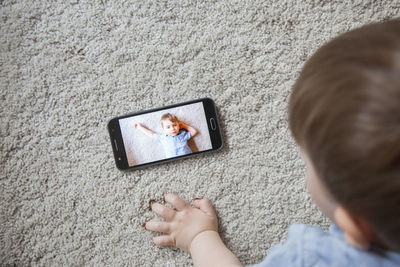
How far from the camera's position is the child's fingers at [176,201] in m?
0.56

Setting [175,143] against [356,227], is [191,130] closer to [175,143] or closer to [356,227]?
[175,143]

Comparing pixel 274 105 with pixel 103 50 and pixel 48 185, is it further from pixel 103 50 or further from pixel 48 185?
pixel 48 185

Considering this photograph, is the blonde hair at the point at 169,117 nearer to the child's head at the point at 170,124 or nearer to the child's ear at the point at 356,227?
the child's head at the point at 170,124

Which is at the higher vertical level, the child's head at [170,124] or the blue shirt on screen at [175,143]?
the child's head at [170,124]

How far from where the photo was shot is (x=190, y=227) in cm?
55

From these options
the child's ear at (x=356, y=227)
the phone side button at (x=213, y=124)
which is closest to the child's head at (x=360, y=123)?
the child's ear at (x=356, y=227)

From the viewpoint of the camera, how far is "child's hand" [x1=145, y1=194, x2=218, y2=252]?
21.6 inches

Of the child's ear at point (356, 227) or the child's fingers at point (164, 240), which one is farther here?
the child's fingers at point (164, 240)

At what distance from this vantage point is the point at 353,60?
0.27m

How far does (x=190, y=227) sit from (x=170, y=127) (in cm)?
17

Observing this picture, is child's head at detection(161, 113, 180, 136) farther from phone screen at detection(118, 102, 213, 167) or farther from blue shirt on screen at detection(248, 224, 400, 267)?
blue shirt on screen at detection(248, 224, 400, 267)

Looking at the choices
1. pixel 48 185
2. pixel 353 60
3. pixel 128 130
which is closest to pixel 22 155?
pixel 48 185

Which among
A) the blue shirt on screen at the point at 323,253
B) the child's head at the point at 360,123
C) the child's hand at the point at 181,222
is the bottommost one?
the blue shirt on screen at the point at 323,253

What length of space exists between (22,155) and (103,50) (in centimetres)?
23
